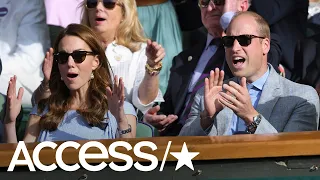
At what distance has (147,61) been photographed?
17.9 ft

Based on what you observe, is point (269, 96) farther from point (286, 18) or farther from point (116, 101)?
point (286, 18)

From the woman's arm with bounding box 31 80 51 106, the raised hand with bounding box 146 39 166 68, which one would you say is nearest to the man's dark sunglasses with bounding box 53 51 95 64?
the woman's arm with bounding box 31 80 51 106

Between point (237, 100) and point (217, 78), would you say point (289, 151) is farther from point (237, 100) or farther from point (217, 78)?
point (217, 78)

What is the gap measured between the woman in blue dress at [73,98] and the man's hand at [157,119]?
0.38 m

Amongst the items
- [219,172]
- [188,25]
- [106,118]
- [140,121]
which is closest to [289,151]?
[219,172]

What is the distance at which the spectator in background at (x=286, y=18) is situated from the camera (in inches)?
234

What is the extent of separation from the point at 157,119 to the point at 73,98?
0.55 metres

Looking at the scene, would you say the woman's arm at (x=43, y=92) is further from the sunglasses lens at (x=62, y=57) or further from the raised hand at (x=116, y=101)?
the raised hand at (x=116, y=101)

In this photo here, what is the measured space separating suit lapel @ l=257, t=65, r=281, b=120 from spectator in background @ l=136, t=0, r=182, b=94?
1609 mm

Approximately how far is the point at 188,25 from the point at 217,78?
1967mm

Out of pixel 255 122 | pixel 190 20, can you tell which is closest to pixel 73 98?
pixel 255 122

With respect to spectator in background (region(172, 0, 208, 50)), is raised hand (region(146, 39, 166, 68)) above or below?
above

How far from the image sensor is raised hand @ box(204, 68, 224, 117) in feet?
14.9

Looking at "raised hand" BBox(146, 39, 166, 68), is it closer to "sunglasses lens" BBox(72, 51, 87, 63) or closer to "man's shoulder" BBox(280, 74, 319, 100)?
"sunglasses lens" BBox(72, 51, 87, 63)
